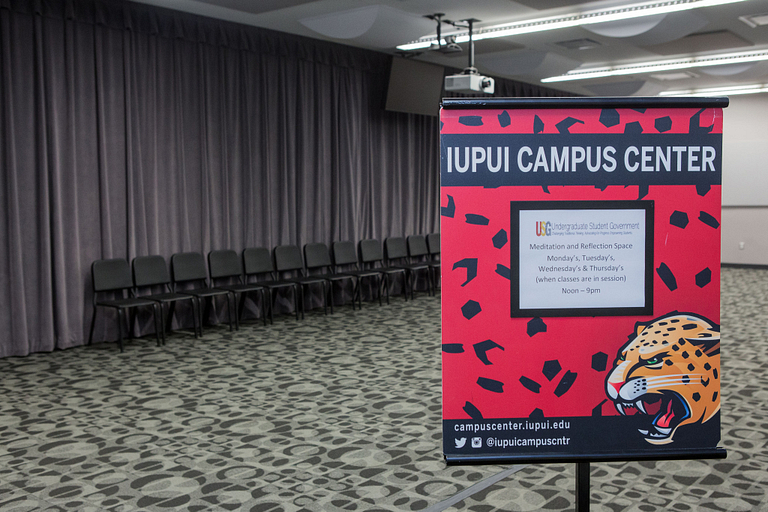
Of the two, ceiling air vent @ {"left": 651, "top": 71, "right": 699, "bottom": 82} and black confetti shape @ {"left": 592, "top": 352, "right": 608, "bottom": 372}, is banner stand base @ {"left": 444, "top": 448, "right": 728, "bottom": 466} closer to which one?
black confetti shape @ {"left": 592, "top": 352, "right": 608, "bottom": 372}

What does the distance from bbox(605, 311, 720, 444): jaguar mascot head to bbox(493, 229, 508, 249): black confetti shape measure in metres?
0.38

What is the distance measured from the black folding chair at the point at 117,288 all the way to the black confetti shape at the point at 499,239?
5628 millimetres

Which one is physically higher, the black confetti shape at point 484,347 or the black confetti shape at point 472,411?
the black confetti shape at point 484,347

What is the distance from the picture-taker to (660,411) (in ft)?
5.19

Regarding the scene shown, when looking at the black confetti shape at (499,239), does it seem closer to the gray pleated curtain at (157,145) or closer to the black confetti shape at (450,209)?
the black confetti shape at (450,209)

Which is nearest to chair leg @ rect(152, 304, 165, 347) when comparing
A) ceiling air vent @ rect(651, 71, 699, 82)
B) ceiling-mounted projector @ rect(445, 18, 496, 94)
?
ceiling-mounted projector @ rect(445, 18, 496, 94)

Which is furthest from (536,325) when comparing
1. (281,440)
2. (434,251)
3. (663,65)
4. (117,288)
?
(663,65)

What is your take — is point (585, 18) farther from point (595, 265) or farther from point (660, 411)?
point (660, 411)

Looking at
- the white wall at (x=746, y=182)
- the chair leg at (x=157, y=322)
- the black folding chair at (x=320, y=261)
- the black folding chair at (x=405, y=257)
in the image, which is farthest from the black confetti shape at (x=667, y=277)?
the white wall at (x=746, y=182)

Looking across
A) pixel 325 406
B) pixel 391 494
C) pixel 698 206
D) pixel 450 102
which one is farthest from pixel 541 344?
pixel 325 406

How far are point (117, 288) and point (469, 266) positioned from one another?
6072 mm

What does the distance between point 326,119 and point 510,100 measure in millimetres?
8059

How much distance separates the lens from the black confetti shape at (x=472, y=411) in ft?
5.26

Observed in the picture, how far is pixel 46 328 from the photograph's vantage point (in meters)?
6.51
